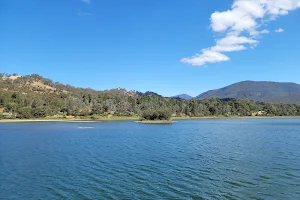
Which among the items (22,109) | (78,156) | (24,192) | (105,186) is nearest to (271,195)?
(105,186)

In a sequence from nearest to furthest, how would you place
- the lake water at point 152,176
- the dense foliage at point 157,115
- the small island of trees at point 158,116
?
1. the lake water at point 152,176
2. the small island of trees at point 158,116
3. the dense foliage at point 157,115

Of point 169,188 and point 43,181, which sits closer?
point 169,188

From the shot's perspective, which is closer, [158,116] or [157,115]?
[157,115]

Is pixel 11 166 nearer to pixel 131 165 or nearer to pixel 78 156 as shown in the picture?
pixel 78 156

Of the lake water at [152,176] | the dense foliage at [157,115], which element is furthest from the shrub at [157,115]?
the lake water at [152,176]

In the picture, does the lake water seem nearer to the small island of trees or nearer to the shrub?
the small island of trees

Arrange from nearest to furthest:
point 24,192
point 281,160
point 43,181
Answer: point 24,192
point 43,181
point 281,160

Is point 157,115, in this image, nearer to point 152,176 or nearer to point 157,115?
point 157,115

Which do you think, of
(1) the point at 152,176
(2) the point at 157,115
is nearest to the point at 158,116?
(2) the point at 157,115

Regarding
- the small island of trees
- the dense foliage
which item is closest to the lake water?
the small island of trees

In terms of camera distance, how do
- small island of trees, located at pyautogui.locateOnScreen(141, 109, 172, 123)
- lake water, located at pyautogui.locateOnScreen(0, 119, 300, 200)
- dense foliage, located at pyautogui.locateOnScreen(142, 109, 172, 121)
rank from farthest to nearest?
dense foliage, located at pyautogui.locateOnScreen(142, 109, 172, 121)
small island of trees, located at pyautogui.locateOnScreen(141, 109, 172, 123)
lake water, located at pyautogui.locateOnScreen(0, 119, 300, 200)

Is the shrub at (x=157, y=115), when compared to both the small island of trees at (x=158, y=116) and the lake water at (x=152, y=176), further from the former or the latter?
the lake water at (x=152, y=176)

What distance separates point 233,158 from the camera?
1626 inches

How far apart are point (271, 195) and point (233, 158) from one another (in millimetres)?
17911
